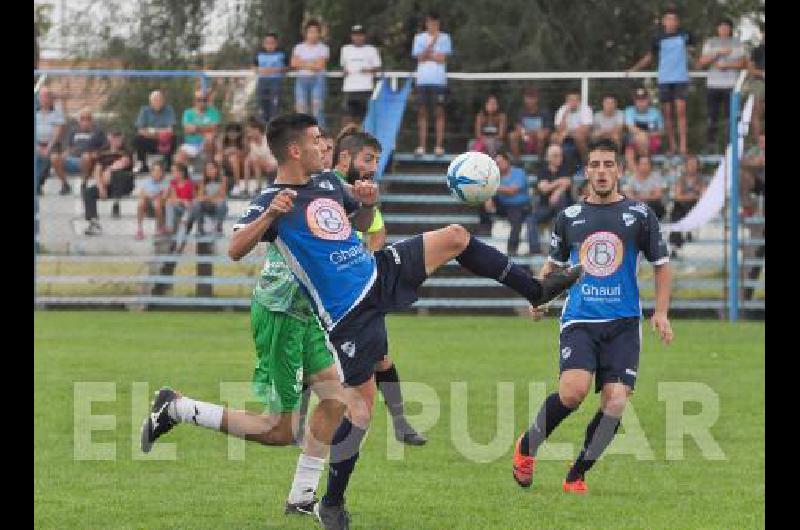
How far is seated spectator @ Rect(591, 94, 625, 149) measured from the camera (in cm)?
2270

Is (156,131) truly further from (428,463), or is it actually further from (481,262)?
(481,262)

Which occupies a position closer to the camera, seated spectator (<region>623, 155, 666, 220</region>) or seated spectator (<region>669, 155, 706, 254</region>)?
seated spectator (<region>623, 155, 666, 220</region>)

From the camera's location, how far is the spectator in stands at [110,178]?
2400 cm

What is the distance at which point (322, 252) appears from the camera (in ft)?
26.6

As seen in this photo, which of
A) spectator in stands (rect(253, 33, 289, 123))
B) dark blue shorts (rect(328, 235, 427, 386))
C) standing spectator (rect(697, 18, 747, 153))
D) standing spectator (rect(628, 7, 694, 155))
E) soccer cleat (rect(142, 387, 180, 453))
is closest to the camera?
dark blue shorts (rect(328, 235, 427, 386))

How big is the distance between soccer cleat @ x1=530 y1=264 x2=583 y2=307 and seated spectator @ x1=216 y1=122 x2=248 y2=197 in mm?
15675

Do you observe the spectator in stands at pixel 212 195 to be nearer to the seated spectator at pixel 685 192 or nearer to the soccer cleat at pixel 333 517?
the seated spectator at pixel 685 192

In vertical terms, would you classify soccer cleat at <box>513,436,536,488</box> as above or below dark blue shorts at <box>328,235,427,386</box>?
below

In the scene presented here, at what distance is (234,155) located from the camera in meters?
23.6

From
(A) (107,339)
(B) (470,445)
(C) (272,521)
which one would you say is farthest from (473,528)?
(A) (107,339)

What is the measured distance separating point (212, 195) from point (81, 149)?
2.29 meters

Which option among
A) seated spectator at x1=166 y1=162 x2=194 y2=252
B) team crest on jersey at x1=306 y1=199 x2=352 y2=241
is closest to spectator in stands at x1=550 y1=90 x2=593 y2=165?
seated spectator at x1=166 y1=162 x2=194 y2=252

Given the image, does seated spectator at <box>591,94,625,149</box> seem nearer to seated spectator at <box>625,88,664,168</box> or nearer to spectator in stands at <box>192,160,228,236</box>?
seated spectator at <box>625,88,664,168</box>

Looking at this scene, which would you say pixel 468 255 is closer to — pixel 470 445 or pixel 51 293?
pixel 470 445
